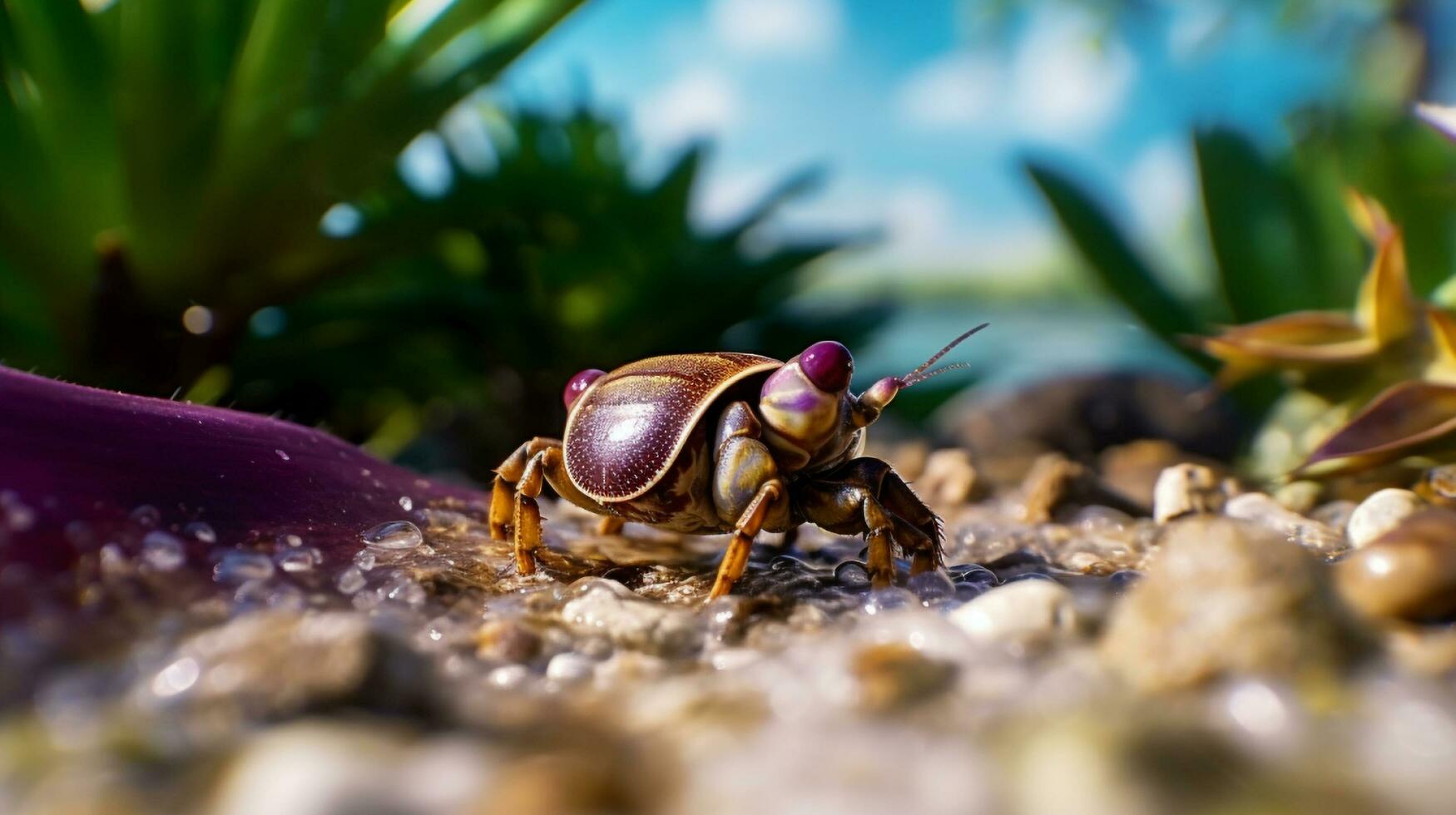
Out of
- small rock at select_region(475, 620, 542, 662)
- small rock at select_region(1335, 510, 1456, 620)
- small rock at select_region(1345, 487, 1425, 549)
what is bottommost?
small rock at select_region(1345, 487, 1425, 549)

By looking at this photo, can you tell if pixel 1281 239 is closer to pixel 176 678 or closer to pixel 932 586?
pixel 932 586

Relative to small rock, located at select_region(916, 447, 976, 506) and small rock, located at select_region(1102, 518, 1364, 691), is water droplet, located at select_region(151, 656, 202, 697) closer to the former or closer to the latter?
small rock, located at select_region(1102, 518, 1364, 691)

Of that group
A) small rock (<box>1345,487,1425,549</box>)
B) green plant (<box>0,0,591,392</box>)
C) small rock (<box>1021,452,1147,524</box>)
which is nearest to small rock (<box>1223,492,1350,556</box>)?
small rock (<box>1345,487,1425,549</box>)

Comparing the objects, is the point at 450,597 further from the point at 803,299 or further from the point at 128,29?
the point at 803,299

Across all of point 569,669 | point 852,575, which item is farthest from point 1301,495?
point 569,669

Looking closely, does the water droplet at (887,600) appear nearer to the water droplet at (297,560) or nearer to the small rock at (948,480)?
the water droplet at (297,560)

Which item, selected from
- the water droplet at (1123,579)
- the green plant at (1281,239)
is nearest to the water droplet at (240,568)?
the water droplet at (1123,579)
